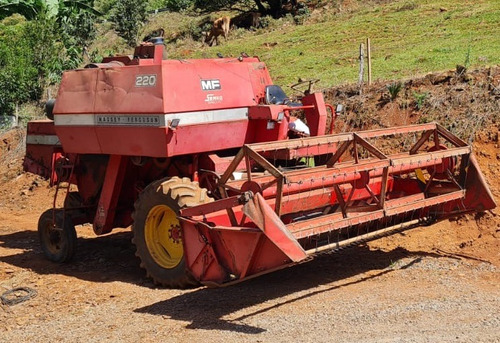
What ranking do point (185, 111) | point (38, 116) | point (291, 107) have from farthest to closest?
point (38, 116) < point (291, 107) < point (185, 111)

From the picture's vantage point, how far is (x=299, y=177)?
6438 millimetres

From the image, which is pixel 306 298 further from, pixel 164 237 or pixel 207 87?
pixel 207 87

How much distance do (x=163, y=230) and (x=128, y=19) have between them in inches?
1048

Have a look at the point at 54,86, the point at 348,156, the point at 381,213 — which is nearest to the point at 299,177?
the point at 381,213

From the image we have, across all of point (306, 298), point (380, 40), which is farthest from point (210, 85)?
point (380, 40)

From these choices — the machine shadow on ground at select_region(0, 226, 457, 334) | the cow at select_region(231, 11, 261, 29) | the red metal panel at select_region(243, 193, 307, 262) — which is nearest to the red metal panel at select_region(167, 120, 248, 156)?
the machine shadow on ground at select_region(0, 226, 457, 334)

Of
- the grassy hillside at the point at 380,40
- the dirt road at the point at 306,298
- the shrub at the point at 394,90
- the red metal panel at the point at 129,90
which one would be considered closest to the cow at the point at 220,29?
the grassy hillside at the point at 380,40

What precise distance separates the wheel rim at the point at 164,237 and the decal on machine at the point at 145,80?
4.31 ft

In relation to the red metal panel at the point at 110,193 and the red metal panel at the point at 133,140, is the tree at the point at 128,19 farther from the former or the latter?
the red metal panel at the point at 133,140

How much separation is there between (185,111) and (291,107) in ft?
4.40

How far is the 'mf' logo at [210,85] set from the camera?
762 centimetres

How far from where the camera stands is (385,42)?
20641 millimetres

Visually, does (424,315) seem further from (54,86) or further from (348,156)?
(54,86)

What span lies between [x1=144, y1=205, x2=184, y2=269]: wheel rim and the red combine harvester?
0.05 ft
